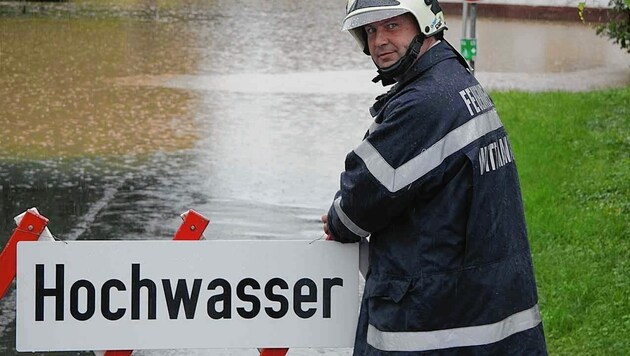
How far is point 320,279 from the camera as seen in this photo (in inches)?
174

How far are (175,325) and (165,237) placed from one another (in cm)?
503

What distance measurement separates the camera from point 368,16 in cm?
405

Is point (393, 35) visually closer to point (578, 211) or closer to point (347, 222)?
point (347, 222)

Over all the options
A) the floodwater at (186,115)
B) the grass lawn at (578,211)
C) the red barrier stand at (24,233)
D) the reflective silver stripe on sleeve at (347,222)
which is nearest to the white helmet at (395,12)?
the reflective silver stripe on sleeve at (347,222)

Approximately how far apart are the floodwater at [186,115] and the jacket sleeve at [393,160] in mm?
3167

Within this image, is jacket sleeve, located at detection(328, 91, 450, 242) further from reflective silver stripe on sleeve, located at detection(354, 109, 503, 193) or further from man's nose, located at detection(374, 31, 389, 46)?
man's nose, located at detection(374, 31, 389, 46)

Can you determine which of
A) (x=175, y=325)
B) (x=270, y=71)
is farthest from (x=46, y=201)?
(x=270, y=71)

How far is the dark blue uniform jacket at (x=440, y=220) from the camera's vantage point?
392cm

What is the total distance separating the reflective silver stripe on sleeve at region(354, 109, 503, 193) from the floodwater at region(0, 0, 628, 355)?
322 cm

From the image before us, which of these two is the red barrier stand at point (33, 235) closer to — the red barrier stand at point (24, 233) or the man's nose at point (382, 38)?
the red barrier stand at point (24, 233)

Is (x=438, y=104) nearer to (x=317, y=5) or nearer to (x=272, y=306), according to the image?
(x=272, y=306)

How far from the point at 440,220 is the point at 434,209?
1.5 inches

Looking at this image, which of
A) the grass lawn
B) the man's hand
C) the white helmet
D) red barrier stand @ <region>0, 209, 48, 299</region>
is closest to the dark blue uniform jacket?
the white helmet

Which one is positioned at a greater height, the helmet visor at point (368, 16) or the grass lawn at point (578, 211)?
the helmet visor at point (368, 16)
